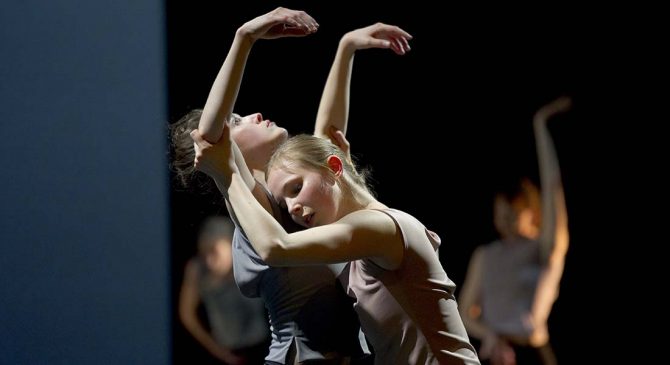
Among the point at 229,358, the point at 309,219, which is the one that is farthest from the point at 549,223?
the point at 309,219

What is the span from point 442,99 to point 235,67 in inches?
97.9

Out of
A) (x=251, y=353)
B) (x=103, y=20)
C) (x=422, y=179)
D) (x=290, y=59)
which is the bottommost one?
(x=251, y=353)

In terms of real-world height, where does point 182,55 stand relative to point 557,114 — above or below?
above

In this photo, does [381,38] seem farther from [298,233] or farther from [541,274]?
[541,274]

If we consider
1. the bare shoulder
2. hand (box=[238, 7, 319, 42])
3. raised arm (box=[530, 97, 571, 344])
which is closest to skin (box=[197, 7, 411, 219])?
hand (box=[238, 7, 319, 42])

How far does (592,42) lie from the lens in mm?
4344

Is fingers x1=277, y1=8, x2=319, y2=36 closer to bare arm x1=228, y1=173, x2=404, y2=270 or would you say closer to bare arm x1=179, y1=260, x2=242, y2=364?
bare arm x1=228, y1=173, x2=404, y2=270

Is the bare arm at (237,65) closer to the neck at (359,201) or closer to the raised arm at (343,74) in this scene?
the neck at (359,201)

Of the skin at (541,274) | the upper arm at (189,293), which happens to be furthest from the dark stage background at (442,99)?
the skin at (541,274)

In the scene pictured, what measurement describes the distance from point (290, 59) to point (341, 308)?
1.95 metres

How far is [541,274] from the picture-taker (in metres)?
3.80

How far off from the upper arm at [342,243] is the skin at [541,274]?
6.77ft

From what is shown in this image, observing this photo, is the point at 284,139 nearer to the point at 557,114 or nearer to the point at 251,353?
the point at 251,353

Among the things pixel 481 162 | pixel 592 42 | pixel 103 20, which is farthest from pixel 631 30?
pixel 103 20
